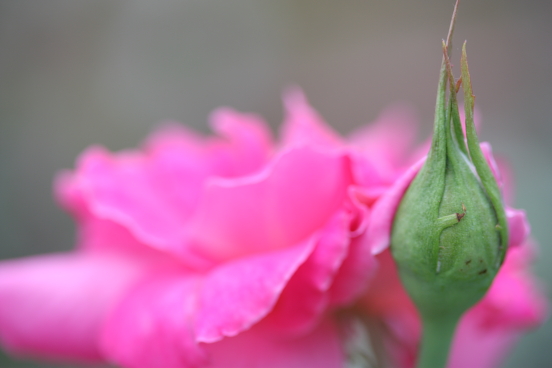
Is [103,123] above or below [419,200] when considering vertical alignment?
above

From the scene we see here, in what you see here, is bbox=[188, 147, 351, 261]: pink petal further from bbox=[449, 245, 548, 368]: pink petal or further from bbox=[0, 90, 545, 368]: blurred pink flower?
bbox=[449, 245, 548, 368]: pink petal

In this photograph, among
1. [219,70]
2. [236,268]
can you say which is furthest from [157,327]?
[219,70]

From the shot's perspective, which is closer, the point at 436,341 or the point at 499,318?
the point at 436,341

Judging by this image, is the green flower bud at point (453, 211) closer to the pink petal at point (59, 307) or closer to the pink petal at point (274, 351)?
the pink petal at point (274, 351)

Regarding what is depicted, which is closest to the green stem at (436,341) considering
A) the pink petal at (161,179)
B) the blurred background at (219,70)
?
the pink petal at (161,179)

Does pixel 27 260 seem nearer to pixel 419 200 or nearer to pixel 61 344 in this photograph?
pixel 61 344

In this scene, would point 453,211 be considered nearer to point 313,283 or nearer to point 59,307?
point 313,283

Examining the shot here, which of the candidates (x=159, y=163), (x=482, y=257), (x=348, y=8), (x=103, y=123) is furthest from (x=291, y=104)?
(x=348, y=8)
